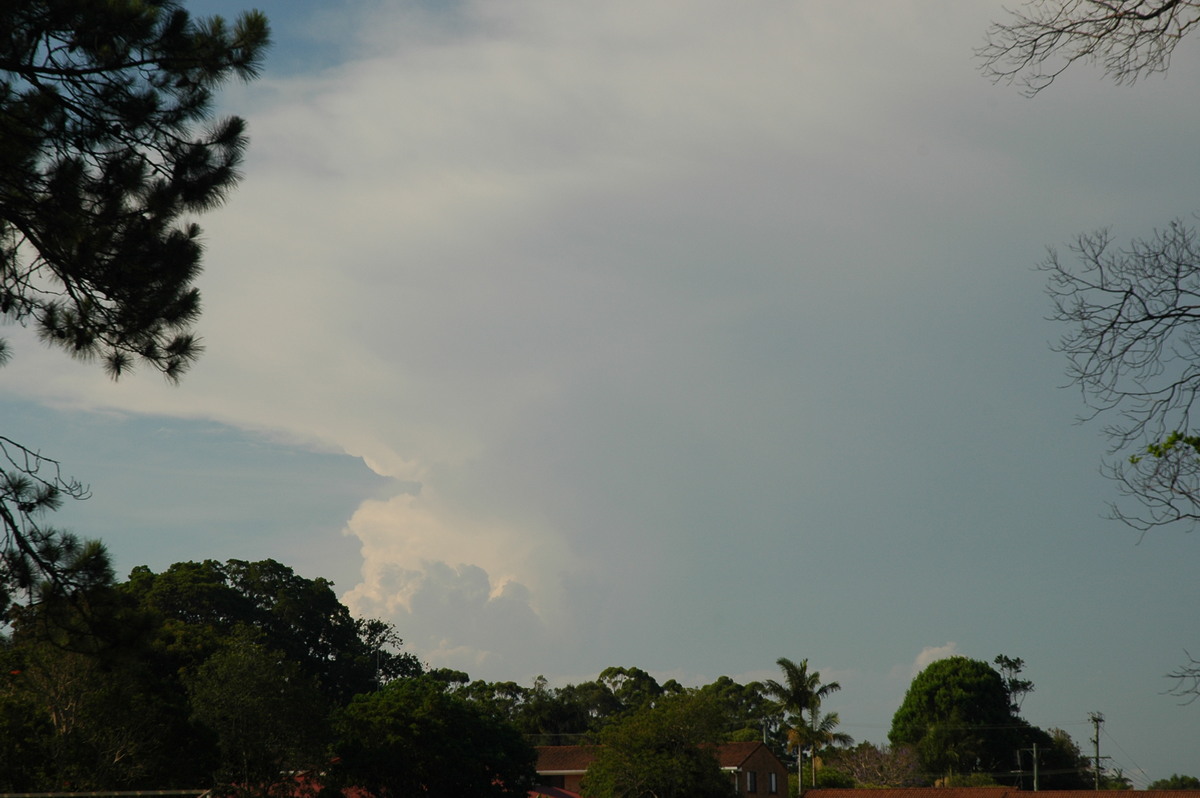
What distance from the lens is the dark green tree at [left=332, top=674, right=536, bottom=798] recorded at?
35.1 m

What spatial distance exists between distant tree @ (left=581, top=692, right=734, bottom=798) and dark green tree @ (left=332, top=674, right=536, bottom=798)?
419 centimetres

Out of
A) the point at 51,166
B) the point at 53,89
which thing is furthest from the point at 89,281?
the point at 53,89

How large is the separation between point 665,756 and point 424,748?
1017 centimetres

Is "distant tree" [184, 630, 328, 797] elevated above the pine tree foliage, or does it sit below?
below

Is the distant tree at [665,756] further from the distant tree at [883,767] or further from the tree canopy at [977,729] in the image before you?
the tree canopy at [977,729]

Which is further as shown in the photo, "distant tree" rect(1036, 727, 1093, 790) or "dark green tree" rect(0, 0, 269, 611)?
"distant tree" rect(1036, 727, 1093, 790)

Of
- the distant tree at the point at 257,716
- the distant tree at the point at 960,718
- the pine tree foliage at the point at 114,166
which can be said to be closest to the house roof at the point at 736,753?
the distant tree at the point at 960,718

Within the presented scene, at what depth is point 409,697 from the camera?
37.3m

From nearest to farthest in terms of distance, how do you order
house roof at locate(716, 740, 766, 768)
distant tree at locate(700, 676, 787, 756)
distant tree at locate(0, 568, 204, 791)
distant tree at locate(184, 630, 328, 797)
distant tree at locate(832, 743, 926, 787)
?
distant tree at locate(0, 568, 204, 791)
distant tree at locate(184, 630, 328, 797)
house roof at locate(716, 740, 766, 768)
distant tree at locate(832, 743, 926, 787)
distant tree at locate(700, 676, 787, 756)

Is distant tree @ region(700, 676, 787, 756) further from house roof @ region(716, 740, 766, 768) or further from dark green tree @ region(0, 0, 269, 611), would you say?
dark green tree @ region(0, 0, 269, 611)

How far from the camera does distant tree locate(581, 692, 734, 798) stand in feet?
134

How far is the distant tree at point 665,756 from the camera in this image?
40.9 meters

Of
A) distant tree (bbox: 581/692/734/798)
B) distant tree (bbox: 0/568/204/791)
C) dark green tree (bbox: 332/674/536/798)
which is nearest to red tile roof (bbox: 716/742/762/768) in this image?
distant tree (bbox: 581/692/734/798)

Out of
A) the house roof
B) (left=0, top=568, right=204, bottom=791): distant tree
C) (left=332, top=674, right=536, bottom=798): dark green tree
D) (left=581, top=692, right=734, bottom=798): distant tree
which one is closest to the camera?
(left=0, top=568, right=204, bottom=791): distant tree
